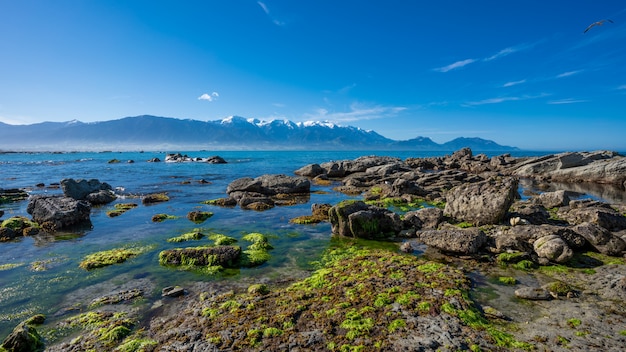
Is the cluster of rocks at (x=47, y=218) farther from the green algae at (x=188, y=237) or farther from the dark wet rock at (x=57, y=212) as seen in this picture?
the green algae at (x=188, y=237)

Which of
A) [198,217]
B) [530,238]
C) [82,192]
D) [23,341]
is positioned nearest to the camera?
[23,341]

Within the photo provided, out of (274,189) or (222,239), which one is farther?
(274,189)

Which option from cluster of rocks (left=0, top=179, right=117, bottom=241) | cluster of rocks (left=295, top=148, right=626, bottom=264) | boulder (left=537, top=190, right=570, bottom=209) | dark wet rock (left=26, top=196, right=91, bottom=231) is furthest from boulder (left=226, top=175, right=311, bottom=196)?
boulder (left=537, top=190, right=570, bottom=209)

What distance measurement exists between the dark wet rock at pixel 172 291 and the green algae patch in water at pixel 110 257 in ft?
15.1

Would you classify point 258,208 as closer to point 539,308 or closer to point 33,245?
point 33,245

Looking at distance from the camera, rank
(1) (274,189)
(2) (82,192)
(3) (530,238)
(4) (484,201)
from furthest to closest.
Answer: (1) (274,189) < (2) (82,192) < (4) (484,201) < (3) (530,238)

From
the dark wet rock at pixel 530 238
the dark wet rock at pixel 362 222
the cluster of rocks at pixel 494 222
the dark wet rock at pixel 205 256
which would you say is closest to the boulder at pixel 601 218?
the cluster of rocks at pixel 494 222

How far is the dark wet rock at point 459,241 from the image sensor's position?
13.6 meters

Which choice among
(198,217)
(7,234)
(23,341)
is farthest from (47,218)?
(23,341)

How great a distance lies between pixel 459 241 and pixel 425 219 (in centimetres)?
495

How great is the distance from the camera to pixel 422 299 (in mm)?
9461

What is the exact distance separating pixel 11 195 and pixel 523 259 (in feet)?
149

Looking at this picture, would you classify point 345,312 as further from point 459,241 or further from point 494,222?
point 494,222

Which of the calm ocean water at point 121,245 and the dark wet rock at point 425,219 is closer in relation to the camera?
the calm ocean water at point 121,245
